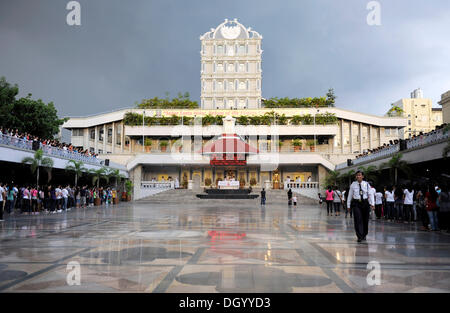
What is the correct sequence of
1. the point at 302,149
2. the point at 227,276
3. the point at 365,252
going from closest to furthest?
1. the point at 227,276
2. the point at 365,252
3. the point at 302,149

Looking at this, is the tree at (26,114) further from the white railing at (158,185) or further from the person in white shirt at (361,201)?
the person in white shirt at (361,201)

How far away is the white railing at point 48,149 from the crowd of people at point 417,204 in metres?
18.5

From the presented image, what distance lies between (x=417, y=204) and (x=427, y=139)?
568cm

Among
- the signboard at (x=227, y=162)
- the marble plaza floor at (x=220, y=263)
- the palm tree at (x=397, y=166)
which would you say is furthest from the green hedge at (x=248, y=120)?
the marble plaza floor at (x=220, y=263)

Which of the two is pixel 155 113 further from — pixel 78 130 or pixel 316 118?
pixel 316 118

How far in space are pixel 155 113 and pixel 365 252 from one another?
151ft

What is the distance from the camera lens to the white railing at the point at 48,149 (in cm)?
1981

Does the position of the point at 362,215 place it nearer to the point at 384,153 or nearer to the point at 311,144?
the point at 384,153

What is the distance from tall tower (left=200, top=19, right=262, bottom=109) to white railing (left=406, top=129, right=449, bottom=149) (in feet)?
124

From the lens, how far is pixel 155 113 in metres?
50.6

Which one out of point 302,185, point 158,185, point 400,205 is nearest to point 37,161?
point 158,185

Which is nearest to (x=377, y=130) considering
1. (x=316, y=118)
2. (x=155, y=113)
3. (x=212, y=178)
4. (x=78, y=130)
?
(x=316, y=118)

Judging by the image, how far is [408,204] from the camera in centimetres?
1512
